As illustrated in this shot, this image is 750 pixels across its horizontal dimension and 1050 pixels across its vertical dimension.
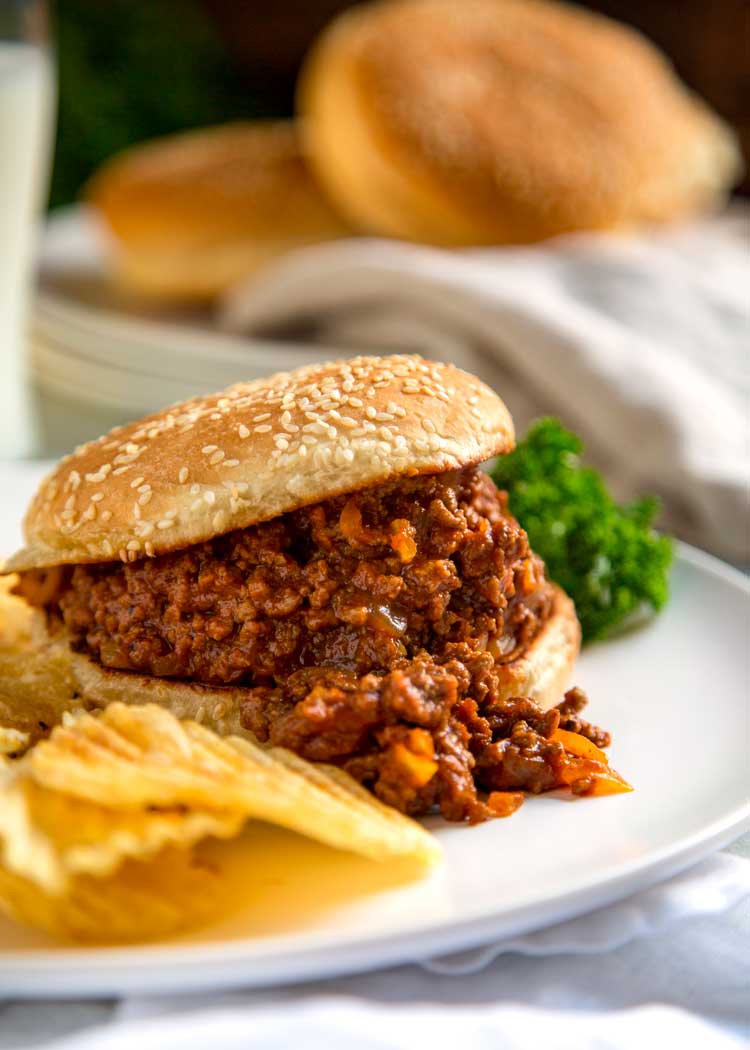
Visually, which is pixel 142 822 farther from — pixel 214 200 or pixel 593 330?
pixel 214 200

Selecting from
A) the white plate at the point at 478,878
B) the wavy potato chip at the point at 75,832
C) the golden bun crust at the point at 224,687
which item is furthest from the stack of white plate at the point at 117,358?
the wavy potato chip at the point at 75,832

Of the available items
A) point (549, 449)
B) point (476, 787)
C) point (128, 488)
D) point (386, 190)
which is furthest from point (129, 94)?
point (476, 787)

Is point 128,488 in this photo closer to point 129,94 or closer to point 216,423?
point 216,423

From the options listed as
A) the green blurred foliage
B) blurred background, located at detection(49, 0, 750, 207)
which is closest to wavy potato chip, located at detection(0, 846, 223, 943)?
blurred background, located at detection(49, 0, 750, 207)

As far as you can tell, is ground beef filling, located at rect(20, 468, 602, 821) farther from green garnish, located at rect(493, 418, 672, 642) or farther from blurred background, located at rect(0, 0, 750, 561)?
blurred background, located at rect(0, 0, 750, 561)

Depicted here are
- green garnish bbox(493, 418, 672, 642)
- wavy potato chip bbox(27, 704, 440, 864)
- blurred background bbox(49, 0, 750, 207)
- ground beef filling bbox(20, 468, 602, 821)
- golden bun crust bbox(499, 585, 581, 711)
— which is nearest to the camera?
wavy potato chip bbox(27, 704, 440, 864)
